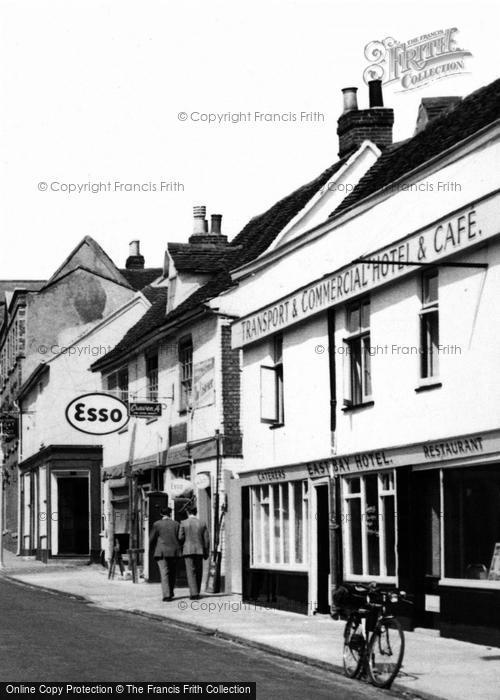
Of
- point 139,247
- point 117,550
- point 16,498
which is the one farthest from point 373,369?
point 139,247

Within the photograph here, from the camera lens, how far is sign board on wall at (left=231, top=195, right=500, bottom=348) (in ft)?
57.1

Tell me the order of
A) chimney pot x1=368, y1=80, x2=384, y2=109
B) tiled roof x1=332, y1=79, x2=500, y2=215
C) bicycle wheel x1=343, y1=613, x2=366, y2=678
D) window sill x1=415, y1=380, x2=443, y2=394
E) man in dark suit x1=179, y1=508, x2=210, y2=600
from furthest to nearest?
chimney pot x1=368, y1=80, x2=384, y2=109 < man in dark suit x1=179, y1=508, x2=210, y2=600 < tiled roof x1=332, y1=79, x2=500, y2=215 < window sill x1=415, y1=380, x2=443, y2=394 < bicycle wheel x1=343, y1=613, x2=366, y2=678

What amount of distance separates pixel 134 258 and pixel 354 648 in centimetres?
5042

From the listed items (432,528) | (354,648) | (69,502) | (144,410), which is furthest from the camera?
(69,502)

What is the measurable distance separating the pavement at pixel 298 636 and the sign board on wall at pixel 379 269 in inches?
197

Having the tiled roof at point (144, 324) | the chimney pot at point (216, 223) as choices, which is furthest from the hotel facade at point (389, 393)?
the chimney pot at point (216, 223)

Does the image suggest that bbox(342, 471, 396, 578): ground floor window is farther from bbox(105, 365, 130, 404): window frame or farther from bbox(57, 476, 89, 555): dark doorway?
bbox(57, 476, 89, 555): dark doorway

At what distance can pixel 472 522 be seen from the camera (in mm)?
17828

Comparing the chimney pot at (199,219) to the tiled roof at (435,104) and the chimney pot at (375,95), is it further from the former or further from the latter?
the tiled roof at (435,104)

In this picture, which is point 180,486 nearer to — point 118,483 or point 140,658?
point 118,483

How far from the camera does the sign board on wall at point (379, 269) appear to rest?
685 inches

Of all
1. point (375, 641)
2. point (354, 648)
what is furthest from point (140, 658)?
point (375, 641)

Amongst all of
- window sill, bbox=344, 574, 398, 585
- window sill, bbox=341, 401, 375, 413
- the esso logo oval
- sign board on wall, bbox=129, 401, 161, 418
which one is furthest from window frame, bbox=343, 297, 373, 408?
A: sign board on wall, bbox=129, 401, 161, 418

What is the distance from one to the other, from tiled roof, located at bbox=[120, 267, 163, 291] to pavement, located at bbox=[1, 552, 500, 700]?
26.3 metres
